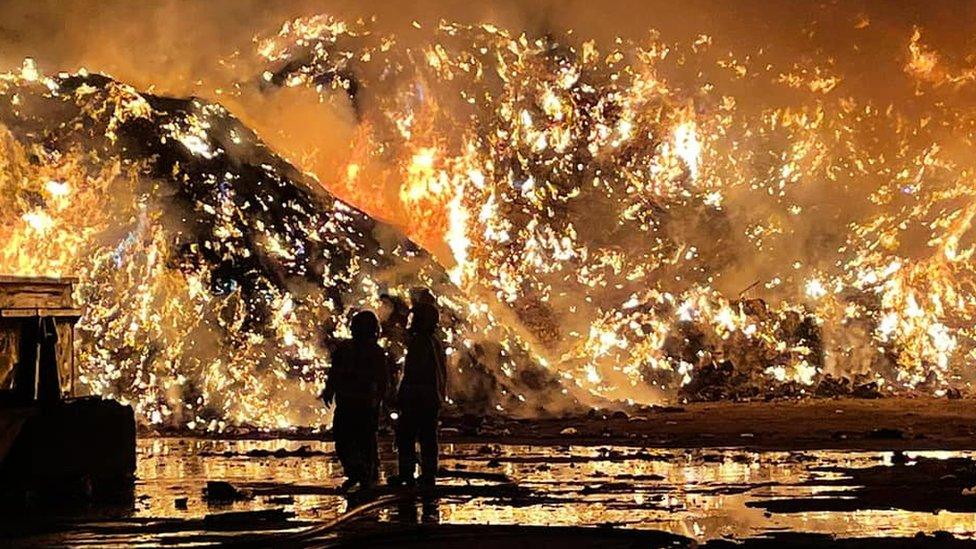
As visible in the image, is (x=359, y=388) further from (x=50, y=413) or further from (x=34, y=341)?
(x=34, y=341)

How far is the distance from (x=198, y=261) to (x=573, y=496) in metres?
13.6

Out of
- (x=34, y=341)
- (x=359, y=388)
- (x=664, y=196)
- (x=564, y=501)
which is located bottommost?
(x=564, y=501)

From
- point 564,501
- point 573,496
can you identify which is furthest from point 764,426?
point 564,501

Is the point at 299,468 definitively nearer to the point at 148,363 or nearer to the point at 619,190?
the point at 148,363

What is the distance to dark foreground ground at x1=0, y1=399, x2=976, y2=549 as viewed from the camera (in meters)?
9.99

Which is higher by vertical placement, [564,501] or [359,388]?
[359,388]

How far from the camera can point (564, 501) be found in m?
12.6

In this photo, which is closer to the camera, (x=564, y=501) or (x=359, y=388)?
A: (x=564, y=501)

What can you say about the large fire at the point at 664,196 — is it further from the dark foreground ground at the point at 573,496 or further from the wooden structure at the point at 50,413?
the wooden structure at the point at 50,413

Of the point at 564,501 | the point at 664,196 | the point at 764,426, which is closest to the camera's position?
the point at 564,501

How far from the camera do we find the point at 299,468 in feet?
56.3

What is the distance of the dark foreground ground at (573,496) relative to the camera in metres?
9.99

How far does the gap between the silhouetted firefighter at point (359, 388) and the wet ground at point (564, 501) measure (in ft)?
1.62

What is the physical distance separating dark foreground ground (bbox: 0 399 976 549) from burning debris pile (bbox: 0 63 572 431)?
1951mm
